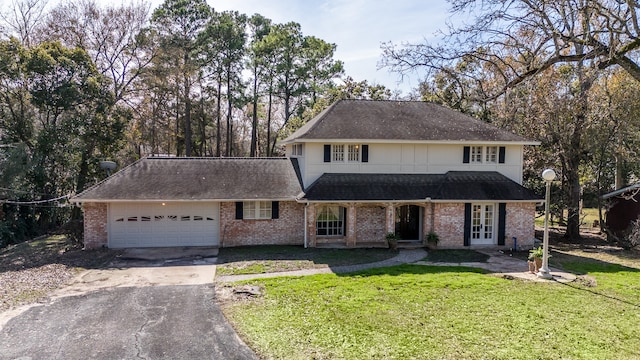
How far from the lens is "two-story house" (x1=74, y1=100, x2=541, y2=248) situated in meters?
17.0

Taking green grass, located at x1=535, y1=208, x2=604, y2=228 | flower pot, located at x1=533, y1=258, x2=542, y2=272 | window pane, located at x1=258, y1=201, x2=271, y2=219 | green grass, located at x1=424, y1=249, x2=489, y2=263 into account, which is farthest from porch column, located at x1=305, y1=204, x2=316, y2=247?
green grass, located at x1=535, y1=208, x2=604, y2=228

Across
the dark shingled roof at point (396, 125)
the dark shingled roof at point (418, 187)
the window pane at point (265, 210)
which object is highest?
the dark shingled roof at point (396, 125)

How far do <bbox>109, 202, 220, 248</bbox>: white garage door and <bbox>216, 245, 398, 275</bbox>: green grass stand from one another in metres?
1.49

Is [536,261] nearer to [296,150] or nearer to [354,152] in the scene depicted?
[354,152]

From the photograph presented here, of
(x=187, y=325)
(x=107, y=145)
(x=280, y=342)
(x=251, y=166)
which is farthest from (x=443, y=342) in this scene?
(x=107, y=145)

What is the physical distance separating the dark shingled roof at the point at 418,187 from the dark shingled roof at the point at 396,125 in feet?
5.84

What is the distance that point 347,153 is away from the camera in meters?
18.2

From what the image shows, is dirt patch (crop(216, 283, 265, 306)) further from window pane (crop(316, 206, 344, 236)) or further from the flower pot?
the flower pot

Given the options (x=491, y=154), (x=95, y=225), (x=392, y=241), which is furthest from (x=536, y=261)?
(x=95, y=225)

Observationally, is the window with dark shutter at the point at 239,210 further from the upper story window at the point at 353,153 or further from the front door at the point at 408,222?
the front door at the point at 408,222

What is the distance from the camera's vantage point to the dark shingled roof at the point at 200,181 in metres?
16.7

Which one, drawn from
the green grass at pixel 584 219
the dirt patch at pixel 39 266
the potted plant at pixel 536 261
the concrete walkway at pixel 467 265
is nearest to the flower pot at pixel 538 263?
the potted plant at pixel 536 261

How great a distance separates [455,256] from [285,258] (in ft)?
22.7

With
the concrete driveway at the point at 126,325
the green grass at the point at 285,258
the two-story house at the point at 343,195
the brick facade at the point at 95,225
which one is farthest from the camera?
the two-story house at the point at 343,195
